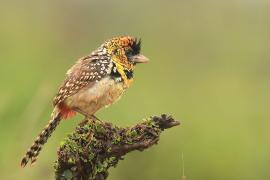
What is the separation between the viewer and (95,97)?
9453 mm

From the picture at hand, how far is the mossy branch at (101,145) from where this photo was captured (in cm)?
855

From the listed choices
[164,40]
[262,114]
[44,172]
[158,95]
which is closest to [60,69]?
[158,95]

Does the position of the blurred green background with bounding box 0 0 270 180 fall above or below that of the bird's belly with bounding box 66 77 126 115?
above

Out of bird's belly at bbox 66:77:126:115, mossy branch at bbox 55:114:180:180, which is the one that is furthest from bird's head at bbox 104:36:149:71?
mossy branch at bbox 55:114:180:180

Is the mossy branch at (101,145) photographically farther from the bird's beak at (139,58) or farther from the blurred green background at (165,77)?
the blurred green background at (165,77)

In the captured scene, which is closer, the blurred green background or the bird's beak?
the bird's beak

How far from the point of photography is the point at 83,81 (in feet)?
31.2

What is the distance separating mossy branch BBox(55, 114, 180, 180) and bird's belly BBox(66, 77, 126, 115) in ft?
2.56

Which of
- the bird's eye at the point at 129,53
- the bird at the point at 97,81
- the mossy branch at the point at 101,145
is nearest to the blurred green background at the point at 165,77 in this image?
the bird at the point at 97,81

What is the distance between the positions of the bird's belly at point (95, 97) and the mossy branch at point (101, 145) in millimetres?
782

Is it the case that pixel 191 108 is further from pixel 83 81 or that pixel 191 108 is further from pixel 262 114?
pixel 83 81

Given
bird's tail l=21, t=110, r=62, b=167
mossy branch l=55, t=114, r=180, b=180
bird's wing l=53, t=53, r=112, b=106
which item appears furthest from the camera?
bird's wing l=53, t=53, r=112, b=106

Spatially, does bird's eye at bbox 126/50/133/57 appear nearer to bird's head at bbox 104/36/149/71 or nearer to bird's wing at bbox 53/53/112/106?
bird's head at bbox 104/36/149/71

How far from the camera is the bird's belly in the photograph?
945 cm
